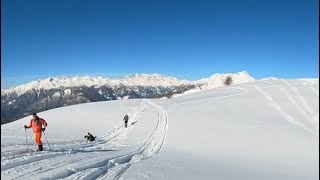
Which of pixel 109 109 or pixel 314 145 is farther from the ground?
pixel 109 109

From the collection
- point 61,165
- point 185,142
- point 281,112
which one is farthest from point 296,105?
point 61,165

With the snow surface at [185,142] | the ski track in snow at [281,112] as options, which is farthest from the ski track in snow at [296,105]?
the ski track in snow at [281,112]

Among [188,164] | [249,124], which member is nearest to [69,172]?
[188,164]

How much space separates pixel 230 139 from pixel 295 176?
12.1 metres

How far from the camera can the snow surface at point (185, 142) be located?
17.0 metres

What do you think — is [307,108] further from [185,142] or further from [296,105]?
[185,142]

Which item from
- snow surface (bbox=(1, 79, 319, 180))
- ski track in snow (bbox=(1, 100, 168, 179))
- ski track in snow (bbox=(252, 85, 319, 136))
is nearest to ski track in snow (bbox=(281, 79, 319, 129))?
snow surface (bbox=(1, 79, 319, 180))

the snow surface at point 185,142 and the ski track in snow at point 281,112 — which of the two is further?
the ski track in snow at point 281,112

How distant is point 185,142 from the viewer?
107ft

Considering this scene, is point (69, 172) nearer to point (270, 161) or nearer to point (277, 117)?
point (270, 161)

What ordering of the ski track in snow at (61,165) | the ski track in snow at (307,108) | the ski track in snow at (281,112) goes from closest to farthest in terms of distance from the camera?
the ski track in snow at (61,165) → the ski track in snow at (281,112) → the ski track in snow at (307,108)

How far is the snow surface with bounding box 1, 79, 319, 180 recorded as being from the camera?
55.9ft

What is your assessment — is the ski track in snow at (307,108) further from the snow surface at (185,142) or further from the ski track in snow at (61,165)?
the ski track in snow at (61,165)

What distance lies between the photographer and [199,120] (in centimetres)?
4362
